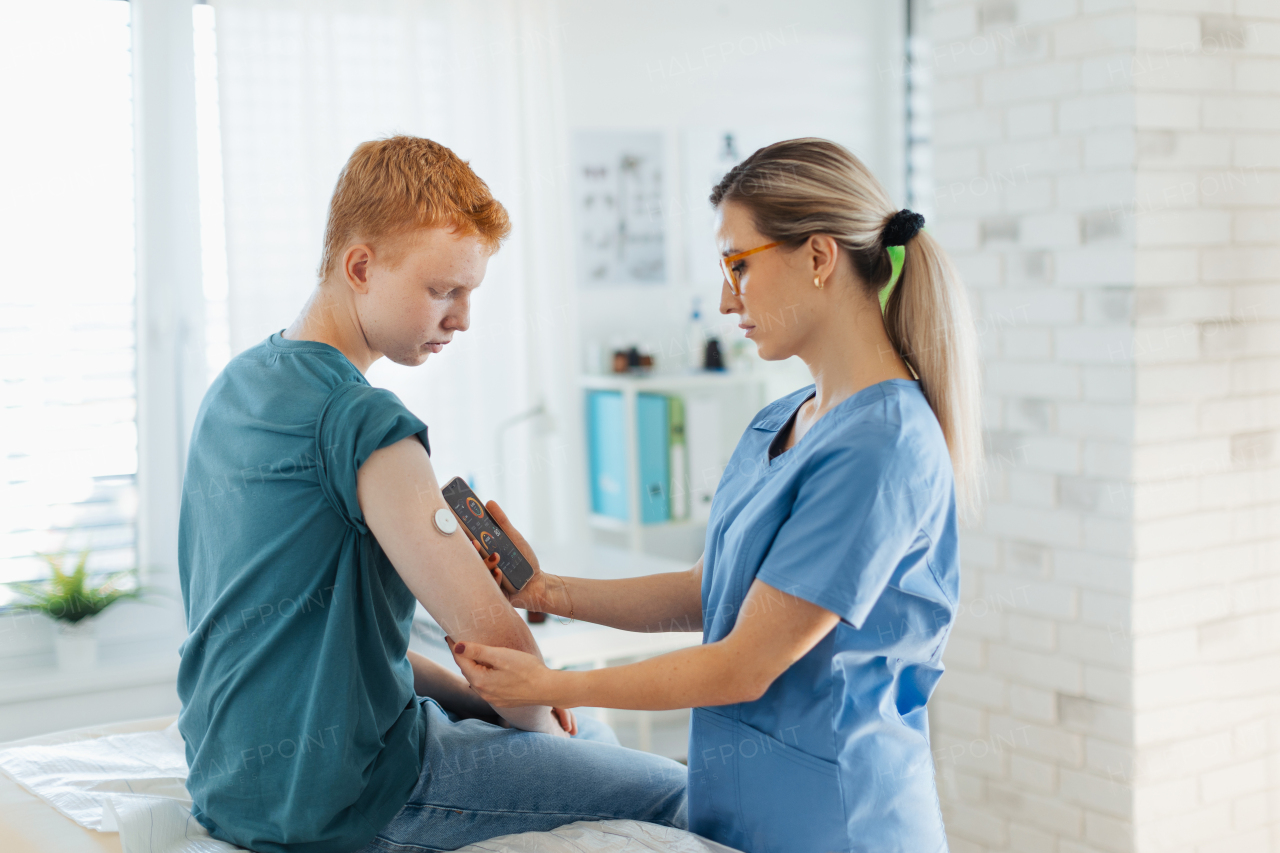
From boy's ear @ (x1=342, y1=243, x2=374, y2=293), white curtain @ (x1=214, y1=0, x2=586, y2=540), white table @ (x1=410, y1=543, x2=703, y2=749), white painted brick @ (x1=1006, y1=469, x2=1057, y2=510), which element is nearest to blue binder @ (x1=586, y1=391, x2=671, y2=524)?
white curtain @ (x1=214, y1=0, x2=586, y2=540)

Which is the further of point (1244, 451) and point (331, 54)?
point (331, 54)

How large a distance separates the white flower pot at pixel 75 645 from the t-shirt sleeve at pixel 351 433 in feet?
5.87

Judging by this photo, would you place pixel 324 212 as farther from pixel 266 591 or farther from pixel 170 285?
pixel 266 591

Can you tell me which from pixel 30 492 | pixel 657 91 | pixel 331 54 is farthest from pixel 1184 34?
pixel 30 492

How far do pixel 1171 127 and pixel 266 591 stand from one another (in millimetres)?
1965

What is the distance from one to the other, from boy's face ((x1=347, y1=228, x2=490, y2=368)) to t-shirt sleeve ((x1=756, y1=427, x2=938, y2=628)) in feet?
1.69

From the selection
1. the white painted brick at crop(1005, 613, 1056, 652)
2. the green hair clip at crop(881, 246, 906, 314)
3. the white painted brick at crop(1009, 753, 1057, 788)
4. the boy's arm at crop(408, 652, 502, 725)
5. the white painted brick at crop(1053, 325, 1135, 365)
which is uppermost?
the green hair clip at crop(881, 246, 906, 314)

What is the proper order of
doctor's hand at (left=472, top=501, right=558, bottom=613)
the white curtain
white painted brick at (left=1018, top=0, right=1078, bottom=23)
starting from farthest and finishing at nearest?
1. the white curtain
2. white painted brick at (left=1018, top=0, right=1078, bottom=23)
3. doctor's hand at (left=472, top=501, right=558, bottom=613)

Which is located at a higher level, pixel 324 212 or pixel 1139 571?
pixel 324 212

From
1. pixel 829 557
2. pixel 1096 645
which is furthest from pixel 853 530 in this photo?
pixel 1096 645

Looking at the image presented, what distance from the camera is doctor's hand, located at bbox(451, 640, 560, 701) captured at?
49.9 inches

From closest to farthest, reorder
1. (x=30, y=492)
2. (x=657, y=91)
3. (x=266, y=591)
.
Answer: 1. (x=266, y=591)
2. (x=30, y=492)
3. (x=657, y=91)

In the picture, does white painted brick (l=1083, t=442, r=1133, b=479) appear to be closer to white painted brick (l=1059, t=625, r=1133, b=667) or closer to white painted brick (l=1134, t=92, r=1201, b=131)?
white painted brick (l=1059, t=625, r=1133, b=667)

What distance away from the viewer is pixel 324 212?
275cm
